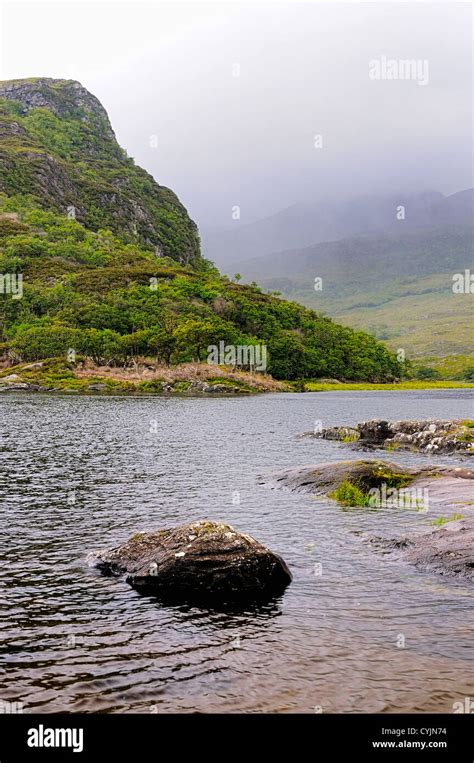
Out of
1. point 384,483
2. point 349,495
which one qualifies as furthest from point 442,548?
point 384,483

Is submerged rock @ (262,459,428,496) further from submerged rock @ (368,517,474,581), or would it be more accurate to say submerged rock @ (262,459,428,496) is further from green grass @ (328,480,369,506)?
submerged rock @ (368,517,474,581)

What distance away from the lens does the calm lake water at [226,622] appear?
13117mm

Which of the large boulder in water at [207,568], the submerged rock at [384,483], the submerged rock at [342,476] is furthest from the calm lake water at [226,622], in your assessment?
the submerged rock at [342,476]

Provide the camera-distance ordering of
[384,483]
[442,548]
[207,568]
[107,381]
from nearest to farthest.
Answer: [207,568] < [442,548] < [384,483] < [107,381]

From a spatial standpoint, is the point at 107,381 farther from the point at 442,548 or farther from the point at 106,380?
the point at 442,548

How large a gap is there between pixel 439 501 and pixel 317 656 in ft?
69.8

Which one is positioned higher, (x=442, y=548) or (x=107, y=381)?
(x=107, y=381)

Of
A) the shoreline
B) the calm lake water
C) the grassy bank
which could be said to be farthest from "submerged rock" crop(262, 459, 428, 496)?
the grassy bank

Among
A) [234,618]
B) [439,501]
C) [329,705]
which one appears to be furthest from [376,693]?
[439,501]

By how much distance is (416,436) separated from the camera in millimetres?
63938

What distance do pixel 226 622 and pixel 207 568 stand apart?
2526 millimetres

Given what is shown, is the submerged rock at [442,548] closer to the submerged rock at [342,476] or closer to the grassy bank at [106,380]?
the submerged rock at [342,476]

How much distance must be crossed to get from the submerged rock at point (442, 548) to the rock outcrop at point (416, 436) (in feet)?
113
